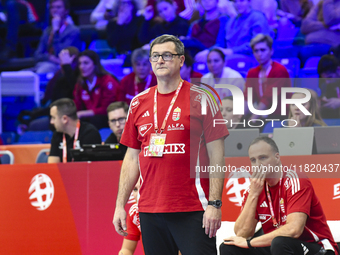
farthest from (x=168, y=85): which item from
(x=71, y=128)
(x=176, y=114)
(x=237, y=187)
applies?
(x=71, y=128)

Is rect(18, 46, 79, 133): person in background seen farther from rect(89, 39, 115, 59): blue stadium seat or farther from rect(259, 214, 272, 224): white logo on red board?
rect(259, 214, 272, 224): white logo on red board

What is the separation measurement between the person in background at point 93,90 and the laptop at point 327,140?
13.7 feet

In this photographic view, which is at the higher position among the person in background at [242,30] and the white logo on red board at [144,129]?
the person in background at [242,30]

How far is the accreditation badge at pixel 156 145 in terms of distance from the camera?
2441 mm

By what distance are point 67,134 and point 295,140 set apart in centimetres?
288


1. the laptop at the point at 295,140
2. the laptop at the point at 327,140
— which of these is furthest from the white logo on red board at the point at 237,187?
the laptop at the point at 327,140

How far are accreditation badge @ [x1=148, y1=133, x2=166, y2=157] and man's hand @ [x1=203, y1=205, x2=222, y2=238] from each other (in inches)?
16.0

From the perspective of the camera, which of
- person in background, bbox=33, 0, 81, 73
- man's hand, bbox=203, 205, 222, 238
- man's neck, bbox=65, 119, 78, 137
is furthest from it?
person in background, bbox=33, 0, 81, 73

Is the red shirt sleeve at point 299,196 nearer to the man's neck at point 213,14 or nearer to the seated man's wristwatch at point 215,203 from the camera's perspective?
the seated man's wristwatch at point 215,203

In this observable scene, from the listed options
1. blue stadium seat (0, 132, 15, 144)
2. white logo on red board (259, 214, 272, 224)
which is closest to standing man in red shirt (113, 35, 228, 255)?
white logo on red board (259, 214, 272, 224)

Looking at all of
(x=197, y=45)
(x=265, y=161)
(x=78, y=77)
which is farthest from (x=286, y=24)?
(x=265, y=161)

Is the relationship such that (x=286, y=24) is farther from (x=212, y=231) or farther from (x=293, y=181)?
(x=212, y=231)

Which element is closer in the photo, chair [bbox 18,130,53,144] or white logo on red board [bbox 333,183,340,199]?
white logo on red board [bbox 333,183,340,199]

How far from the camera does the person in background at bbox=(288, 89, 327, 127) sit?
13.7 ft
